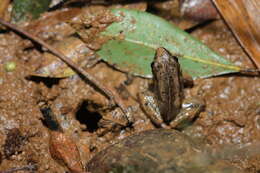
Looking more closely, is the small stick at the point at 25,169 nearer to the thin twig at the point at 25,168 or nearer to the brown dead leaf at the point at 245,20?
the thin twig at the point at 25,168

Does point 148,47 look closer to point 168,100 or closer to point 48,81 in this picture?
point 168,100

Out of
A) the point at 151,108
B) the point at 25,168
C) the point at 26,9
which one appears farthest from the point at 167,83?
the point at 26,9

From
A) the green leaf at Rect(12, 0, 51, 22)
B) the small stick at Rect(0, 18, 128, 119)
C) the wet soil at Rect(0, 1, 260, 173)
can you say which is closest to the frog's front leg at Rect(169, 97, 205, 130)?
the wet soil at Rect(0, 1, 260, 173)

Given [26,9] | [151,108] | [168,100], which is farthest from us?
[26,9]

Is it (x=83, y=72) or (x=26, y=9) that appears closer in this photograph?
(x=83, y=72)

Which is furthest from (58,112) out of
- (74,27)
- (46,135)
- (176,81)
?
(176,81)

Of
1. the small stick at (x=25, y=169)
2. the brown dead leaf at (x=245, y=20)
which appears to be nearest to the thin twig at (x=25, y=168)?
the small stick at (x=25, y=169)

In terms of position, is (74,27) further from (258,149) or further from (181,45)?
(258,149)
